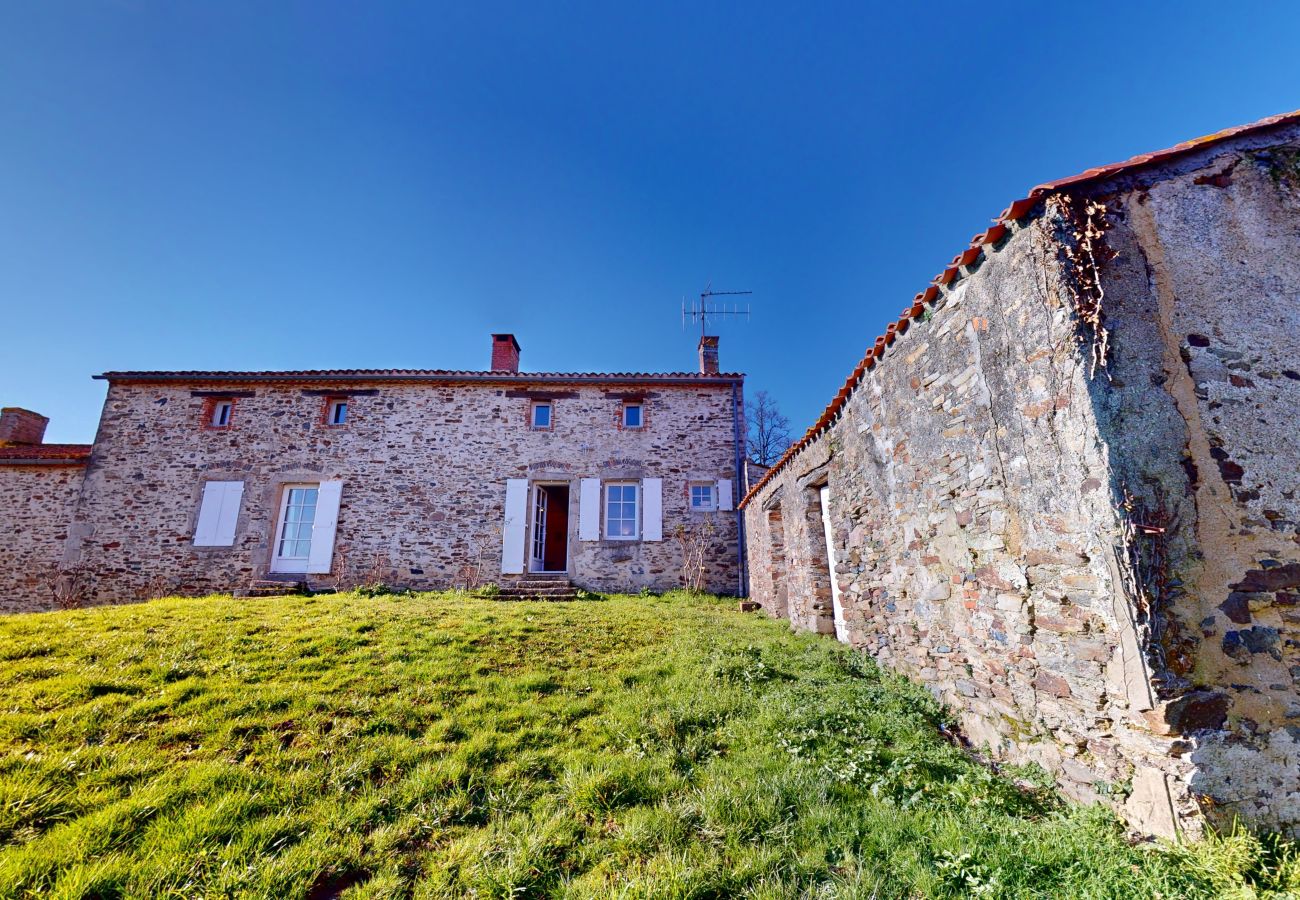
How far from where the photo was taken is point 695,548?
10586 millimetres

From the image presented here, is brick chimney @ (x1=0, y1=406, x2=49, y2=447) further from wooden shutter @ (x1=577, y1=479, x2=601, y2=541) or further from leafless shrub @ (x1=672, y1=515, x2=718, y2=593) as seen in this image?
→ leafless shrub @ (x1=672, y1=515, x2=718, y2=593)

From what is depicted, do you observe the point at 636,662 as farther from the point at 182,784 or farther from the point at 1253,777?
the point at 1253,777

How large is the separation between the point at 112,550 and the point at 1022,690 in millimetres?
15659

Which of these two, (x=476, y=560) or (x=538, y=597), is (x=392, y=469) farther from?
(x=538, y=597)

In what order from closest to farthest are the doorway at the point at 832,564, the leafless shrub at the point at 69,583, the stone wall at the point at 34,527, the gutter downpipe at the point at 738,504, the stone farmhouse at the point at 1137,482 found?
the stone farmhouse at the point at 1137,482
the doorway at the point at 832,564
the leafless shrub at the point at 69,583
the stone wall at the point at 34,527
the gutter downpipe at the point at 738,504

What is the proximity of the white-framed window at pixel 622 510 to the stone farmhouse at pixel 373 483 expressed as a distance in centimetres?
3

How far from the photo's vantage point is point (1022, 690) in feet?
9.75

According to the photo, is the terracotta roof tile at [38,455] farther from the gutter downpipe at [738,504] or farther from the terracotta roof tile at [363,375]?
the gutter downpipe at [738,504]

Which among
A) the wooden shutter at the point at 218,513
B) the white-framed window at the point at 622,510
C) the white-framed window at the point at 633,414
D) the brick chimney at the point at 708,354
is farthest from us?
the brick chimney at the point at 708,354

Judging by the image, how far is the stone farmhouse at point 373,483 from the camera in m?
10.6

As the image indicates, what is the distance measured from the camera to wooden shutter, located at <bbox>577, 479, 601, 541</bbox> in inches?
426

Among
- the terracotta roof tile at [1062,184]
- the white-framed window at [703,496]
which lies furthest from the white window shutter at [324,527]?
the terracotta roof tile at [1062,184]

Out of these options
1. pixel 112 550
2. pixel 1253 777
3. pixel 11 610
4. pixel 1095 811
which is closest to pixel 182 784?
pixel 1095 811

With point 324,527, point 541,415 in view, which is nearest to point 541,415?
point 541,415
